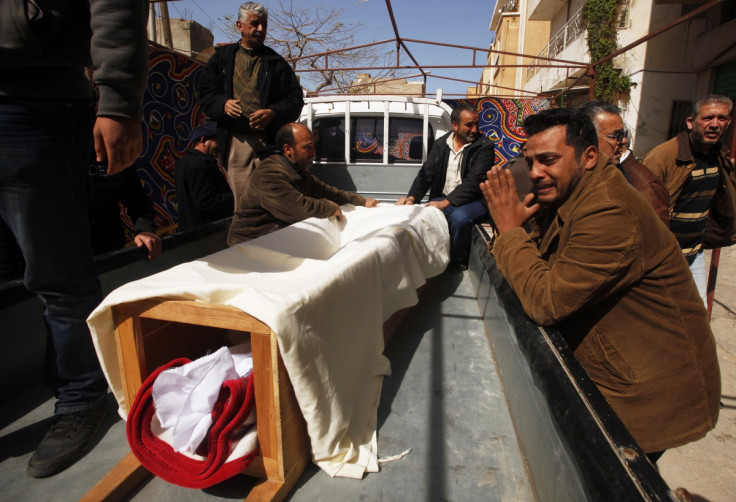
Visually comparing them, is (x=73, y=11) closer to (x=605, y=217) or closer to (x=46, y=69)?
(x=46, y=69)

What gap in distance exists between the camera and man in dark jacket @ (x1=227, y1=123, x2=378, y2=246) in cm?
263

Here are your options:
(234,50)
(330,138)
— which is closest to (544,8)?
(330,138)

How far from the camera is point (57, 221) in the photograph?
4.56 feet

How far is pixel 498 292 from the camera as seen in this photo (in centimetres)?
177

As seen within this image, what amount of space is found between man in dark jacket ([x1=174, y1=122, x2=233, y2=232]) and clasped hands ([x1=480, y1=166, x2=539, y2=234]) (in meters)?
2.49

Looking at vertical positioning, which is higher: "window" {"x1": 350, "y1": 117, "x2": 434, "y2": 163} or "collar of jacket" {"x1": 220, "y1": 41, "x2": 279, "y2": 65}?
"collar of jacket" {"x1": 220, "y1": 41, "x2": 279, "y2": 65}

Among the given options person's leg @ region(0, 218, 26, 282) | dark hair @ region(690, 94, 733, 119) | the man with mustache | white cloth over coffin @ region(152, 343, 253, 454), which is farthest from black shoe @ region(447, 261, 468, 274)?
person's leg @ region(0, 218, 26, 282)

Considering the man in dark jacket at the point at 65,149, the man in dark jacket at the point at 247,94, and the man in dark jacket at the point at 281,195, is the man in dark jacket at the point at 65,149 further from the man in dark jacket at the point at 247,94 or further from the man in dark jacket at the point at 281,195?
the man in dark jacket at the point at 247,94

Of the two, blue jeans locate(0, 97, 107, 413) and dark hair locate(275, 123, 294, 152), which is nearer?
blue jeans locate(0, 97, 107, 413)

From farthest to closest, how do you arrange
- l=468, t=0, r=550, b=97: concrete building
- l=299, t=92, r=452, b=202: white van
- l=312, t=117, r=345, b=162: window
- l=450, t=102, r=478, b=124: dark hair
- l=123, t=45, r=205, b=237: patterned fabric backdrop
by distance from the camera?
l=468, t=0, r=550, b=97: concrete building < l=312, t=117, r=345, b=162: window < l=299, t=92, r=452, b=202: white van < l=123, t=45, r=205, b=237: patterned fabric backdrop < l=450, t=102, r=478, b=124: dark hair

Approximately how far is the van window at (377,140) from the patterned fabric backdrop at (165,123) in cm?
166

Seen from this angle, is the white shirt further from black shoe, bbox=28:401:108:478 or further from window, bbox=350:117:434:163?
black shoe, bbox=28:401:108:478

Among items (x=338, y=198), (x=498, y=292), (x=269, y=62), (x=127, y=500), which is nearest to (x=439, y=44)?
(x=269, y=62)

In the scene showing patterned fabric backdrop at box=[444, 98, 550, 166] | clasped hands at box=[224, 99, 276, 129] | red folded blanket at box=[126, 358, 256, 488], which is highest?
patterned fabric backdrop at box=[444, 98, 550, 166]
